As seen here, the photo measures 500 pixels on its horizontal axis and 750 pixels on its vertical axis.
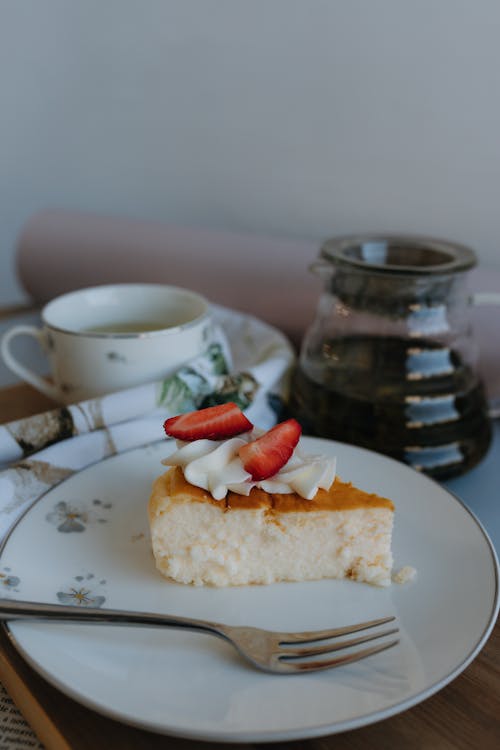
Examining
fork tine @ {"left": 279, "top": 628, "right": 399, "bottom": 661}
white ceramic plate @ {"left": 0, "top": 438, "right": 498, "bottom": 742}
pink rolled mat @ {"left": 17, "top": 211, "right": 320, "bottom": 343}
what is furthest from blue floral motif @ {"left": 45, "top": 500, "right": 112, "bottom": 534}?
pink rolled mat @ {"left": 17, "top": 211, "right": 320, "bottom": 343}

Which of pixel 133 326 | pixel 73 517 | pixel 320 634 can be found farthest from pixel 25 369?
pixel 320 634

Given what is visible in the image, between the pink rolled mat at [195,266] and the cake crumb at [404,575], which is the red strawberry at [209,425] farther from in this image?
the pink rolled mat at [195,266]

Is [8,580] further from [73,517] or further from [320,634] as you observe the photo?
[320,634]

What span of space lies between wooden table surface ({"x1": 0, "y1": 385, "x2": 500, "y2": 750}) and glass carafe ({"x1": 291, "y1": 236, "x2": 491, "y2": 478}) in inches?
11.2

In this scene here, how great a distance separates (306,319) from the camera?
100 cm

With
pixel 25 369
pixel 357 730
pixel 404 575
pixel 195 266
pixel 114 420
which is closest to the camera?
pixel 357 730

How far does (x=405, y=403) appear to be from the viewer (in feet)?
2.35

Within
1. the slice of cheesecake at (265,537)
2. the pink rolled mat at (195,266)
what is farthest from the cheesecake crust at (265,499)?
the pink rolled mat at (195,266)

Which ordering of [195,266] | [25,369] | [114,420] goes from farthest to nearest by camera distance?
[195,266] < [25,369] < [114,420]

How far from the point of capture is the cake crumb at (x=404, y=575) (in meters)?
0.54

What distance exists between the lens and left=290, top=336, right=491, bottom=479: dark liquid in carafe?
28.3 inches

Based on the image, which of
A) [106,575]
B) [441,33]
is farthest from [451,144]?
[106,575]

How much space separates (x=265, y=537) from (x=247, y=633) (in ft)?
0.31

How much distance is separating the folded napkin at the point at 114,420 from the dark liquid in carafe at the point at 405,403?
73 millimetres
